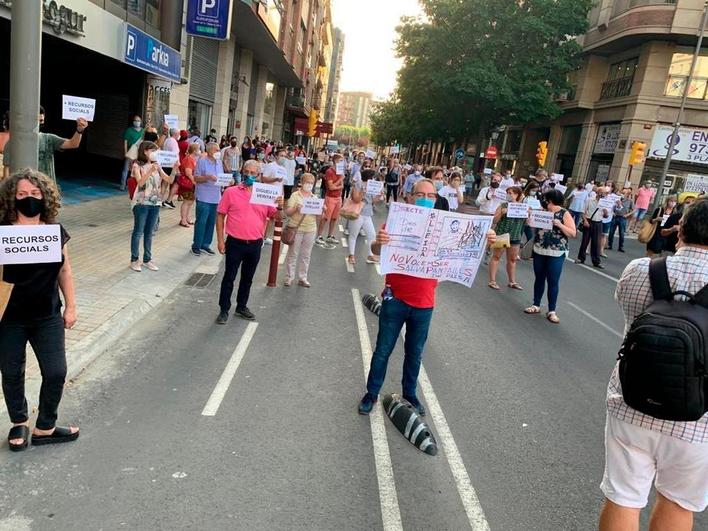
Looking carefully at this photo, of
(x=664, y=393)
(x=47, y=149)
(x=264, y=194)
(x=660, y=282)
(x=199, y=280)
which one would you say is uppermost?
(x=660, y=282)

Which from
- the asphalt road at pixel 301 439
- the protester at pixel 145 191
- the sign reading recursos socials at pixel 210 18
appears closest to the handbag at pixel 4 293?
the asphalt road at pixel 301 439

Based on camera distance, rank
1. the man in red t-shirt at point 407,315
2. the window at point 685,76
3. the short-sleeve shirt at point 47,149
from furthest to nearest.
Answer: the window at point 685,76 < the short-sleeve shirt at point 47,149 < the man in red t-shirt at point 407,315

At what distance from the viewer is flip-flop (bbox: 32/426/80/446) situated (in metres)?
3.78

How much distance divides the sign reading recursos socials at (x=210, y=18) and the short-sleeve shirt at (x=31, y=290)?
45.7 ft

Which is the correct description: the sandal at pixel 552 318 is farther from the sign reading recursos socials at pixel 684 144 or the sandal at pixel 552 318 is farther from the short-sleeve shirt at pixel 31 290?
the sign reading recursos socials at pixel 684 144

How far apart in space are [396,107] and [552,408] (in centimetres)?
5016

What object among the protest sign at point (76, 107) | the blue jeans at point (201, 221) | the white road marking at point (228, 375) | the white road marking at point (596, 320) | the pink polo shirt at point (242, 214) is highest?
the protest sign at point (76, 107)

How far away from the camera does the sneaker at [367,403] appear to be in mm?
→ 4727

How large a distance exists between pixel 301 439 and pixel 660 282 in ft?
9.07

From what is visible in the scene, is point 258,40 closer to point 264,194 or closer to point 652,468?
point 264,194

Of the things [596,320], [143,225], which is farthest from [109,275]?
[596,320]

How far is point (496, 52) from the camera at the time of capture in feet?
109

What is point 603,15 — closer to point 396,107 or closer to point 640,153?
point 640,153

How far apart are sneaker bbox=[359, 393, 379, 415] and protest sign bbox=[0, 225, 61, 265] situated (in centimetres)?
263
